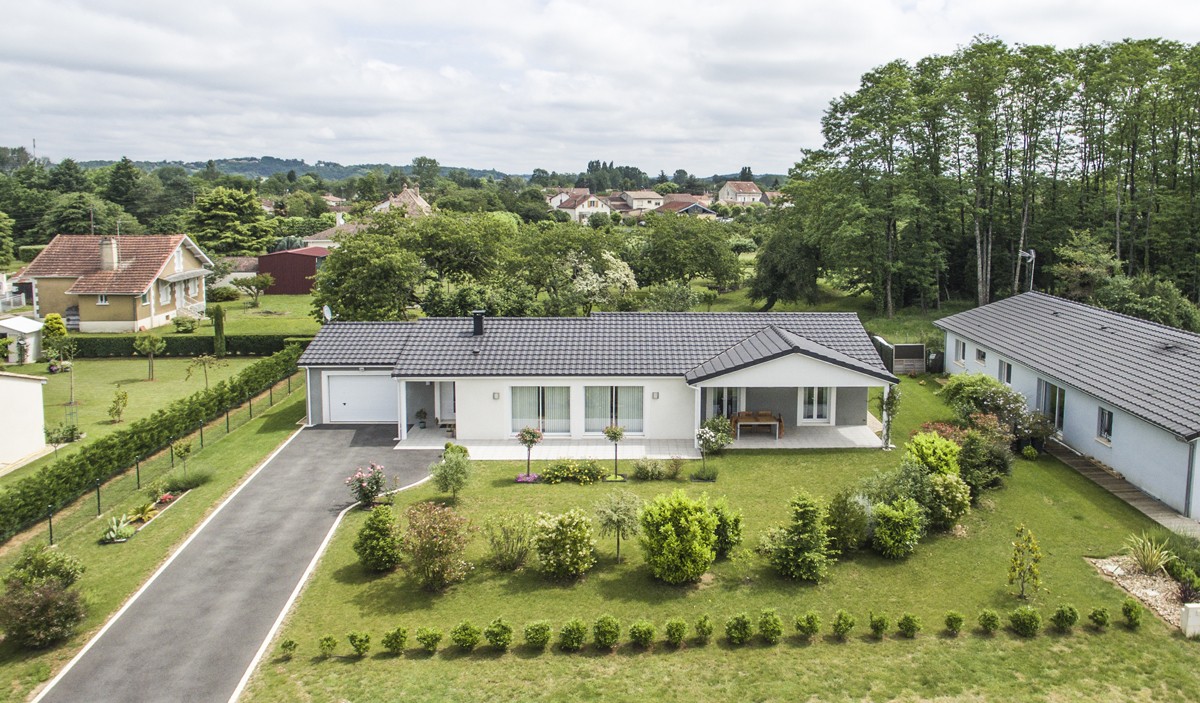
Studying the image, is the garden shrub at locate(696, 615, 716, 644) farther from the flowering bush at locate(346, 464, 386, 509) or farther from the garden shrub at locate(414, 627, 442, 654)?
the flowering bush at locate(346, 464, 386, 509)

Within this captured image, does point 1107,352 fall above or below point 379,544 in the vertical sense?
above

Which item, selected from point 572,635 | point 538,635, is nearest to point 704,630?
point 572,635

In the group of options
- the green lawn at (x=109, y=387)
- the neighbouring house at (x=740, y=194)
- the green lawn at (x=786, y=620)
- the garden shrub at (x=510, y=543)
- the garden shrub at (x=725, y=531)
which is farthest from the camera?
the neighbouring house at (x=740, y=194)

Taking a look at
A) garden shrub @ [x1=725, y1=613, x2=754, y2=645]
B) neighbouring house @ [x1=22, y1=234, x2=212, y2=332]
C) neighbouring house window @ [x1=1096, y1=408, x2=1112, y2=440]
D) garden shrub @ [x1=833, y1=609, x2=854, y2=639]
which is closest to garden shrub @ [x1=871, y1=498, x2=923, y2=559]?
garden shrub @ [x1=833, y1=609, x2=854, y2=639]

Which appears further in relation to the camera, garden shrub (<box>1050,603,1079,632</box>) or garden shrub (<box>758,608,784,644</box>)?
garden shrub (<box>1050,603,1079,632</box>)

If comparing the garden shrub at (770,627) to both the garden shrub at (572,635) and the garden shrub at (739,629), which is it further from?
the garden shrub at (572,635)

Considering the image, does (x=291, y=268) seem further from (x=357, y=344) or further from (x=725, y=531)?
(x=725, y=531)

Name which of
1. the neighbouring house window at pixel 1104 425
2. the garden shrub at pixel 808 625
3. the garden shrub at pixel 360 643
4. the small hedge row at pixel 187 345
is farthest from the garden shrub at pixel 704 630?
the small hedge row at pixel 187 345
